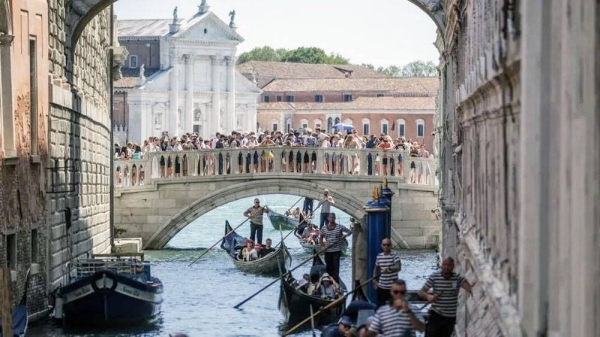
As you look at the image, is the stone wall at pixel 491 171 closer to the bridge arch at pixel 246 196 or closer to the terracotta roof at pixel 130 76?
the bridge arch at pixel 246 196

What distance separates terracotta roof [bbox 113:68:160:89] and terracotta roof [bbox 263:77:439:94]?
559cm

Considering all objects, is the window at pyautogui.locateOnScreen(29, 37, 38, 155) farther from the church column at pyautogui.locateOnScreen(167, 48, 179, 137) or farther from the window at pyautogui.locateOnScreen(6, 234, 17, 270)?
the church column at pyautogui.locateOnScreen(167, 48, 179, 137)

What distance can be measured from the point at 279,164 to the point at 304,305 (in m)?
10.7

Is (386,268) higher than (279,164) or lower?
lower

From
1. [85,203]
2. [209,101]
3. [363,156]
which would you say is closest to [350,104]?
[209,101]

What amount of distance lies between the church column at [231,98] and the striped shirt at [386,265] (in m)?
53.4

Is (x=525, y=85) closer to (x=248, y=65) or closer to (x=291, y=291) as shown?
(x=291, y=291)

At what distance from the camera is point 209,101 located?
65062 mm

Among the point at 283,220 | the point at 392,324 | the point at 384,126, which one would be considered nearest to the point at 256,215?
the point at 283,220

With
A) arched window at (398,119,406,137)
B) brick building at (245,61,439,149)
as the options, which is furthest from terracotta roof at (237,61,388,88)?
arched window at (398,119,406,137)

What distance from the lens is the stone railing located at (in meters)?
24.4

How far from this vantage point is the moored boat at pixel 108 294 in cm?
1423

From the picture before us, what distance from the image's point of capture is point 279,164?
24.9 m

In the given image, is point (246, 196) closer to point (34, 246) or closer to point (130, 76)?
point (34, 246)
